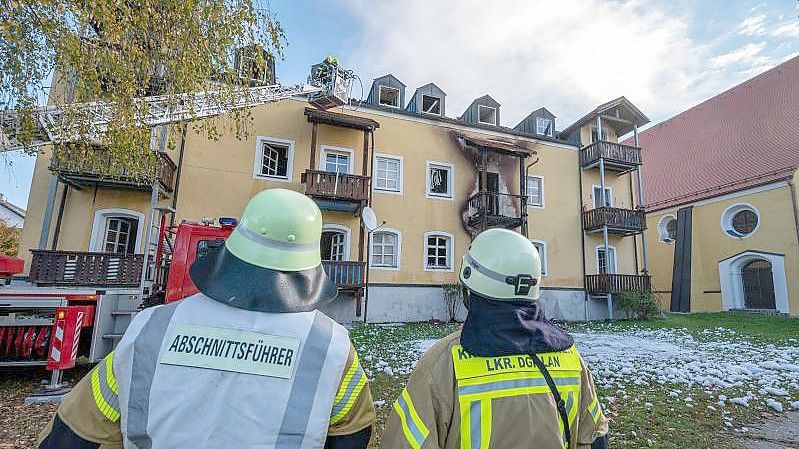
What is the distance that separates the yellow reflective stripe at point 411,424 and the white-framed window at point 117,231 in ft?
41.1

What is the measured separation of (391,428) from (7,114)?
6.34 m

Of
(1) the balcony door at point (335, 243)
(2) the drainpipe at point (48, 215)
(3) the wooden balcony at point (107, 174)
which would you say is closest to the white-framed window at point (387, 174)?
(1) the balcony door at point (335, 243)

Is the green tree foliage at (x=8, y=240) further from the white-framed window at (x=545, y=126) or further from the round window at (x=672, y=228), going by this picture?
the round window at (x=672, y=228)

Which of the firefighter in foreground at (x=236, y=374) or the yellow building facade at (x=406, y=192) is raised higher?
the yellow building facade at (x=406, y=192)

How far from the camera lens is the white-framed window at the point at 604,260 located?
17.2m

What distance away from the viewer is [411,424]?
136 centimetres

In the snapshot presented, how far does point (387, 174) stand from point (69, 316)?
436 inches

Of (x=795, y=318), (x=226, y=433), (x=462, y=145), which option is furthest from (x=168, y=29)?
(x=795, y=318)

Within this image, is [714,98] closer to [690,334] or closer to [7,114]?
[690,334]

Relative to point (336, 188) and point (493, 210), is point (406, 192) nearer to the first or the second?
point (336, 188)

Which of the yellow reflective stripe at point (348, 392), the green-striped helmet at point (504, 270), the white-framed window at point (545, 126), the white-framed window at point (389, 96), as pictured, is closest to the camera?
the yellow reflective stripe at point (348, 392)

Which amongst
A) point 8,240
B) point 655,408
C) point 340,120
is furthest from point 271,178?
point 8,240

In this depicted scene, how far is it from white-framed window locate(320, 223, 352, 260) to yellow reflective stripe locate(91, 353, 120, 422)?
498 inches

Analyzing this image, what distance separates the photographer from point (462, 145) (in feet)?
52.6
